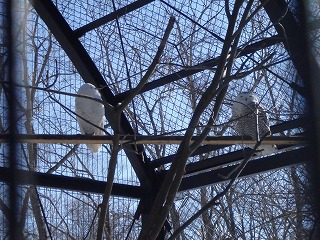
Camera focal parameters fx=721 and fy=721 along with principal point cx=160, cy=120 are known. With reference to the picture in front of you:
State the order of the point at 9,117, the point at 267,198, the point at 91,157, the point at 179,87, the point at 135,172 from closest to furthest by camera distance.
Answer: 1. the point at 9,117
2. the point at 135,172
3. the point at 179,87
4. the point at 91,157
5. the point at 267,198

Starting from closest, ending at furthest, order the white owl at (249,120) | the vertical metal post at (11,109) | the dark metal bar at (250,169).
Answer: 1. the vertical metal post at (11,109)
2. the dark metal bar at (250,169)
3. the white owl at (249,120)

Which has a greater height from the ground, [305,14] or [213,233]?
[213,233]

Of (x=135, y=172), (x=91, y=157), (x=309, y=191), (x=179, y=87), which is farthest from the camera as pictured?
(x=91, y=157)

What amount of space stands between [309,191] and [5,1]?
1.98ft

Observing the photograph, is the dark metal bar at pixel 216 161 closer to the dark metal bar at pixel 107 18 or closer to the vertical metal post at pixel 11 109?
the dark metal bar at pixel 107 18

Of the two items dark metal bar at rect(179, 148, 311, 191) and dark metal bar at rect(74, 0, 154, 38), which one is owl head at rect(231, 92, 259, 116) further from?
dark metal bar at rect(74, 0, 154, 38)

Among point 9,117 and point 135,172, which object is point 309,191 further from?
point 135,172

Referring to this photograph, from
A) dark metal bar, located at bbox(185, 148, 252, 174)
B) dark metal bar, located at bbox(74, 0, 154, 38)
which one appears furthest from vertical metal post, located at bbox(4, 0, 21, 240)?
dark metal bar, located at bbox(185, 148, 252, 174)

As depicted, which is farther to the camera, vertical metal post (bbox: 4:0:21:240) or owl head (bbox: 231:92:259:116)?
owl head (bbox: 231:92:259:116)

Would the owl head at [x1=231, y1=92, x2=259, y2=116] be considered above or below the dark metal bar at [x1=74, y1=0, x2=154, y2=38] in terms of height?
below

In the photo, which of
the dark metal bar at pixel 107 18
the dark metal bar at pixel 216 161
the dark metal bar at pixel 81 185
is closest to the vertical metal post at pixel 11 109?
the dark metal bar at pixel 81 185

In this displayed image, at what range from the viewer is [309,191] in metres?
1.10

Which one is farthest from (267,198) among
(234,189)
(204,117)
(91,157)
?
(91,157)

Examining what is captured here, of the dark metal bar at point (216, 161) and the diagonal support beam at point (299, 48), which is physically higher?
the dark metal bar at point (216, 161)
